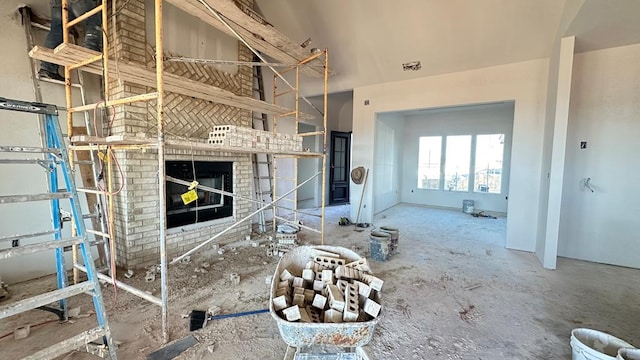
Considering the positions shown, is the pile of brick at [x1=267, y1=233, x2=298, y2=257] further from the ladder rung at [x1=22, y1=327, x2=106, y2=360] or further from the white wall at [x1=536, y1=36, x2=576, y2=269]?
the white wall at [x1=536, y1=36, x2=576, y2=269]

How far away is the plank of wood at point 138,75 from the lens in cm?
197

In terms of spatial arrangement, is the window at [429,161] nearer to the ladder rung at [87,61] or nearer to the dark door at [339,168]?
the dark door at [339,168]

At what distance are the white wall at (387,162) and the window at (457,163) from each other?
1.35 metres

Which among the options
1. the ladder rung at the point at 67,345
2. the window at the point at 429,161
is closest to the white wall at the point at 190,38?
the ladder rung at the point at 67,345

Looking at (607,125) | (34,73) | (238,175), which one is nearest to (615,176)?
(607,125)

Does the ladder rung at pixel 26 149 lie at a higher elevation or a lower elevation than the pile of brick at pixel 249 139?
lower

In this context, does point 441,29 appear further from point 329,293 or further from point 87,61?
point 87,61

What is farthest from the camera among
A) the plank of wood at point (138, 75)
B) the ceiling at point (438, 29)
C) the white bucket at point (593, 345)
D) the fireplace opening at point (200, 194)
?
the fireplace opening at point (200, 194)

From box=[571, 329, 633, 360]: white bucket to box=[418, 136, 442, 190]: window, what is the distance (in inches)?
245

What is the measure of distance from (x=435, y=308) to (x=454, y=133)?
20.6 feet

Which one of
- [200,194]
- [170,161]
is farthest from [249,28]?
[200,194]

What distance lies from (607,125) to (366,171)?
361cm

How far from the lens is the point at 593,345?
69.0 inches

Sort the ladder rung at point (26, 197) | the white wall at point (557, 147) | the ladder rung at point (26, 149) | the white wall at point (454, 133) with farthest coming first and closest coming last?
the white wall at point (454, 133)
the white wall at point (557, 147)
the ladder rung at point (26, 149)
the ladder rung at point (26, 197)
